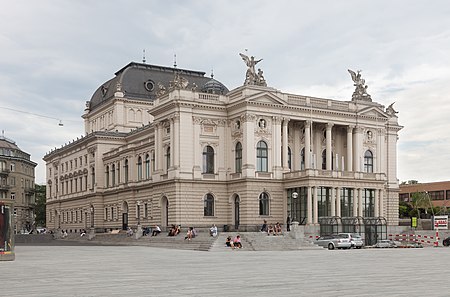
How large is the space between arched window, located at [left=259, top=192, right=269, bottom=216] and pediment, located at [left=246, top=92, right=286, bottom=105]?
1065 cm

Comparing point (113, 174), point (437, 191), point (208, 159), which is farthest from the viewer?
point (437, 191)

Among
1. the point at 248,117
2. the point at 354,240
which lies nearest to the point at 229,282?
the point at 354,240

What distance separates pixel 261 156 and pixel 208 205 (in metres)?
8.40

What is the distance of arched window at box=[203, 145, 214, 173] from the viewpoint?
251 ft

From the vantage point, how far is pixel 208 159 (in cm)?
7669

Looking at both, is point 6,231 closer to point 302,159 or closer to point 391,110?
point 302,159

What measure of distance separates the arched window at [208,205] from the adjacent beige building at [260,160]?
116 mm

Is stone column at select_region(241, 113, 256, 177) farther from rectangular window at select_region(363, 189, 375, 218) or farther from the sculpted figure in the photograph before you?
rectangular window at select_region(363, 189, 375, 218)

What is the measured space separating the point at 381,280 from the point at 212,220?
53.7 meters

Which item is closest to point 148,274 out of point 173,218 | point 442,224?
point 173,218

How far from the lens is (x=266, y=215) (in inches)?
2965

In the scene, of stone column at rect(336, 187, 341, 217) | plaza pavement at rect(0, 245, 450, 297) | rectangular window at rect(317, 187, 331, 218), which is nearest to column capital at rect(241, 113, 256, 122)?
rectangular window at rect(317, 187, 331, 218)

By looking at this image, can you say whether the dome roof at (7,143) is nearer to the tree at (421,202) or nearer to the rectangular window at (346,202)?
the tree at (421,202)

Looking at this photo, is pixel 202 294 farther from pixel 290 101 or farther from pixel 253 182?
pixel 290 101
